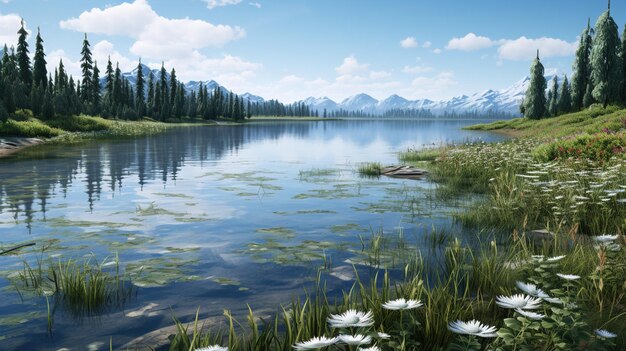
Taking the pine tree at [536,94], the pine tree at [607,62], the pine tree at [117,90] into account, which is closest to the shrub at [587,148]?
the pine tree at [607,62]

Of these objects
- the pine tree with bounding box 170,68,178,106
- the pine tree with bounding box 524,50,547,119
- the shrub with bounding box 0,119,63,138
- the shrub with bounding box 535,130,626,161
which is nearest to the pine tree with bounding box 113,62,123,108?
the pine tree with bounding box 170,68,178,106

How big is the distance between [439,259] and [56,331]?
5957 mm

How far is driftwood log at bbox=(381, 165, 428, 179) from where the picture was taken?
20.2m

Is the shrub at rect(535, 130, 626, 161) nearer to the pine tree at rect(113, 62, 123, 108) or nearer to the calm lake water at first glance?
the calm lake water

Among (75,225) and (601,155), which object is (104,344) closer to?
(75,225)

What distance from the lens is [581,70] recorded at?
71.2m

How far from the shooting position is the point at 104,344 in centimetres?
504

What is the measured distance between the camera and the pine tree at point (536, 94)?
74000 millimetres

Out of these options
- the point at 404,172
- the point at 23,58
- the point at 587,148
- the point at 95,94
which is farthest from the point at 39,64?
the point at 587,148

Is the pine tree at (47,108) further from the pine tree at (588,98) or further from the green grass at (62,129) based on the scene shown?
the pine tree at (588,98)

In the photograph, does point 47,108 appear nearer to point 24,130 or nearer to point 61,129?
point 61,129

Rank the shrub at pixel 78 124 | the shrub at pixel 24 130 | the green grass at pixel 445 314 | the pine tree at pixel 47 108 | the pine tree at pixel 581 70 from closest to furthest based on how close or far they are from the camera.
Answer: the green grass at pixel 445 314 < the shrub at pixel 24 130 < the shrub at pixel 78 124 < the pine tree at pixel 47 108 < the pine tree at pixel 581 70

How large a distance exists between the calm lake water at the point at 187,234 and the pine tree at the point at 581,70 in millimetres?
66706

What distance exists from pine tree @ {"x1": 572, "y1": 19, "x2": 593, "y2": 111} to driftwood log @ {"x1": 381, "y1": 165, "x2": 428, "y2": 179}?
63.8 meters
